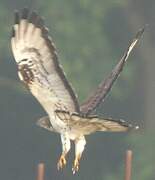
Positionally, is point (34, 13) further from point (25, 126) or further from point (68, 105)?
point (25, 126)

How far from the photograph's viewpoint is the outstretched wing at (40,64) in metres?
3.31

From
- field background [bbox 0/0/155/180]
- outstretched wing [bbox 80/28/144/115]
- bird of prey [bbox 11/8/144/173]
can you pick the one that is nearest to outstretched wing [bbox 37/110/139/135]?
bird of prey [bbox 11/8/144/173]

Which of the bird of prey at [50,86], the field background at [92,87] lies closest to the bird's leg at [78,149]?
the bird of prey at [50,86]

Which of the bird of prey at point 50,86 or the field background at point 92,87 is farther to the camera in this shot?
the field background at point 92,87

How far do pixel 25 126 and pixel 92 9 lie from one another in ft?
3.63

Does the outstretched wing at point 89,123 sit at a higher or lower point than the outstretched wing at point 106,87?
lower

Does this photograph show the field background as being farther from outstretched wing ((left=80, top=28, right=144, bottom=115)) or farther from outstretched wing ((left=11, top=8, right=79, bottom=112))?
outstretched wing ((left=11, top=8, right=79, bottom=112))

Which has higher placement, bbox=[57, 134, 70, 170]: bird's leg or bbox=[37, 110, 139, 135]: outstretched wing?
bbox=[37, 110, 139, 135]: outstretched wing

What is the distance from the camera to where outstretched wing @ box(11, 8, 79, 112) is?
10.9 feet

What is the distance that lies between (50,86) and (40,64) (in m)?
0.09

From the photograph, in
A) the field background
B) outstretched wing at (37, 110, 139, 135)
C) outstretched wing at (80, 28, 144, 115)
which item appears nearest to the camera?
outstretched wing at (37, 110, 139, 135)

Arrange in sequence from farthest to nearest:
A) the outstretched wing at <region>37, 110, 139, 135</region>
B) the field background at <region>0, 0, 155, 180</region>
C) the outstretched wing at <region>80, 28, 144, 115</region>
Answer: the field background at <region>0, 0, 155, 180</region>
the outstretched wing at <region>80, 28, 144, 115</region>
the outstretched wing at <region>37, 110, 139, 135</region>

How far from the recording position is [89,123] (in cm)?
328

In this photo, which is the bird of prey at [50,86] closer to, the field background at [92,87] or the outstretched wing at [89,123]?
the outstretched wing at [89,123]
